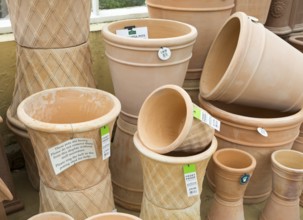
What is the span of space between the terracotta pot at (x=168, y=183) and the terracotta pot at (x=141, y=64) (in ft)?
0.74

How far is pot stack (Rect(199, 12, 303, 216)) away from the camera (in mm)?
1396

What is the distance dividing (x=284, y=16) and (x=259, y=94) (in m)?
0.83

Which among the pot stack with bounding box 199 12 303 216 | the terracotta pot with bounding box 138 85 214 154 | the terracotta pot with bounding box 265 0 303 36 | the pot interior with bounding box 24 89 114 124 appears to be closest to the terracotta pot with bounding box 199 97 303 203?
the pot stack with bounding box 199 12 303 216

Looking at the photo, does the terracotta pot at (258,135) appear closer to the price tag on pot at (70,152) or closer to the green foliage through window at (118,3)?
the price tag on pot at (70,152)

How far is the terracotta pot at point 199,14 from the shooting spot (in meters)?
1.56

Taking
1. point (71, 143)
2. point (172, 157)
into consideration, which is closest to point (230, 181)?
point (172, 157)

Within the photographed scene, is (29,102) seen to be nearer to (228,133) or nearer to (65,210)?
(65,210)

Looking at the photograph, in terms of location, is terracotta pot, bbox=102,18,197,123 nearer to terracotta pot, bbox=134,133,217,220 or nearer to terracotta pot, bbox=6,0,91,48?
terracotta pot, bbox=6,0,91,48

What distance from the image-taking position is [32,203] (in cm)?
158

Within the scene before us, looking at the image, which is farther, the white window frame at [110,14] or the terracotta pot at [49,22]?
the white window frame at [110,14]

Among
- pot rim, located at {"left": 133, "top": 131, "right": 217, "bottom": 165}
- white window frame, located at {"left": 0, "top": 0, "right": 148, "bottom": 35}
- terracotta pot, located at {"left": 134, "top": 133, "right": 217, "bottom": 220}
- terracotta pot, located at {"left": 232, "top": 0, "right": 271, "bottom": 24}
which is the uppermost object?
terracotta pot, located at {"left": 232, "top": 0, "right": 271, "bottom": 24}

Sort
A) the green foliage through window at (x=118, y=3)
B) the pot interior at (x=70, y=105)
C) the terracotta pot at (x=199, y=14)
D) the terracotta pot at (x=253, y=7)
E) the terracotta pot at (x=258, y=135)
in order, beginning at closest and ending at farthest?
the pot interior at (x=70, y=105) < the terracotta pot at (x=258, y=135) < the terracotta pot at (x=199, y=14) < the terracotta pot at (x=253, y=7) < the green foliage through window at (x=118, y=3)

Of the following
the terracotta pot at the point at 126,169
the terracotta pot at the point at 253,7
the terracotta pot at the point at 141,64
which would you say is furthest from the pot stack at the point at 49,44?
the terracotta pot at the point at 253,7

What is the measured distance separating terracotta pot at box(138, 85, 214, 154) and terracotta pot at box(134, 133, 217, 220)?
0.03 metres
